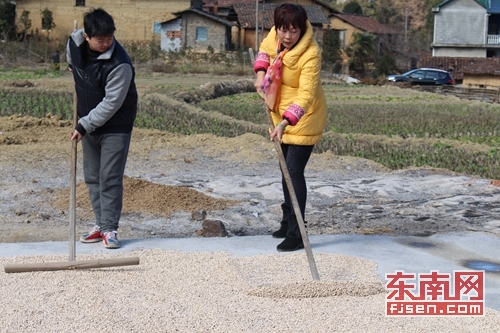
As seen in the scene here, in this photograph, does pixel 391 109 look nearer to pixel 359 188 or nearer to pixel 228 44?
pixel 359 188

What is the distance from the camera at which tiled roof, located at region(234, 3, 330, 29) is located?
47.9 metres

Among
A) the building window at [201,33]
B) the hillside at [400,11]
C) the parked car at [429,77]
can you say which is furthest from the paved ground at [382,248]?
the hillside at [400,11]

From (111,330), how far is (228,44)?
144 feet

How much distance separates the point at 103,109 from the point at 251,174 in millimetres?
4947

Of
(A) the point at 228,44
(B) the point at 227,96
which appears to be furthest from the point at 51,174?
(A) the point at 228,44

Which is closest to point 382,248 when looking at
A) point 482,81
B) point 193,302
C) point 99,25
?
point 193,302

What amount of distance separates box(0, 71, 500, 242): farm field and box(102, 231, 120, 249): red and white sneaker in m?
1.15

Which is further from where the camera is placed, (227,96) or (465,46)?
(465,46)

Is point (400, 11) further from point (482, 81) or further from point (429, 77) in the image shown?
point (482, 81)

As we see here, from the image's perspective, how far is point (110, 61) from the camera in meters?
5.52

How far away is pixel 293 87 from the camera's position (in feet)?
17.9

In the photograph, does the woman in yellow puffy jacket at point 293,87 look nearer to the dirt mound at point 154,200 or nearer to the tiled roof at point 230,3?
the dirt mound at point 154,200

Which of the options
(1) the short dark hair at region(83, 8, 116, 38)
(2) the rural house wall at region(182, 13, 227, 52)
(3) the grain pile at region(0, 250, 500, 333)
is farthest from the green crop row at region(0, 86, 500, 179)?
(2) the rural house wall at region(182, 13, 227, 52)

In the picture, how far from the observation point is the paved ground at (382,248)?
5.29m
